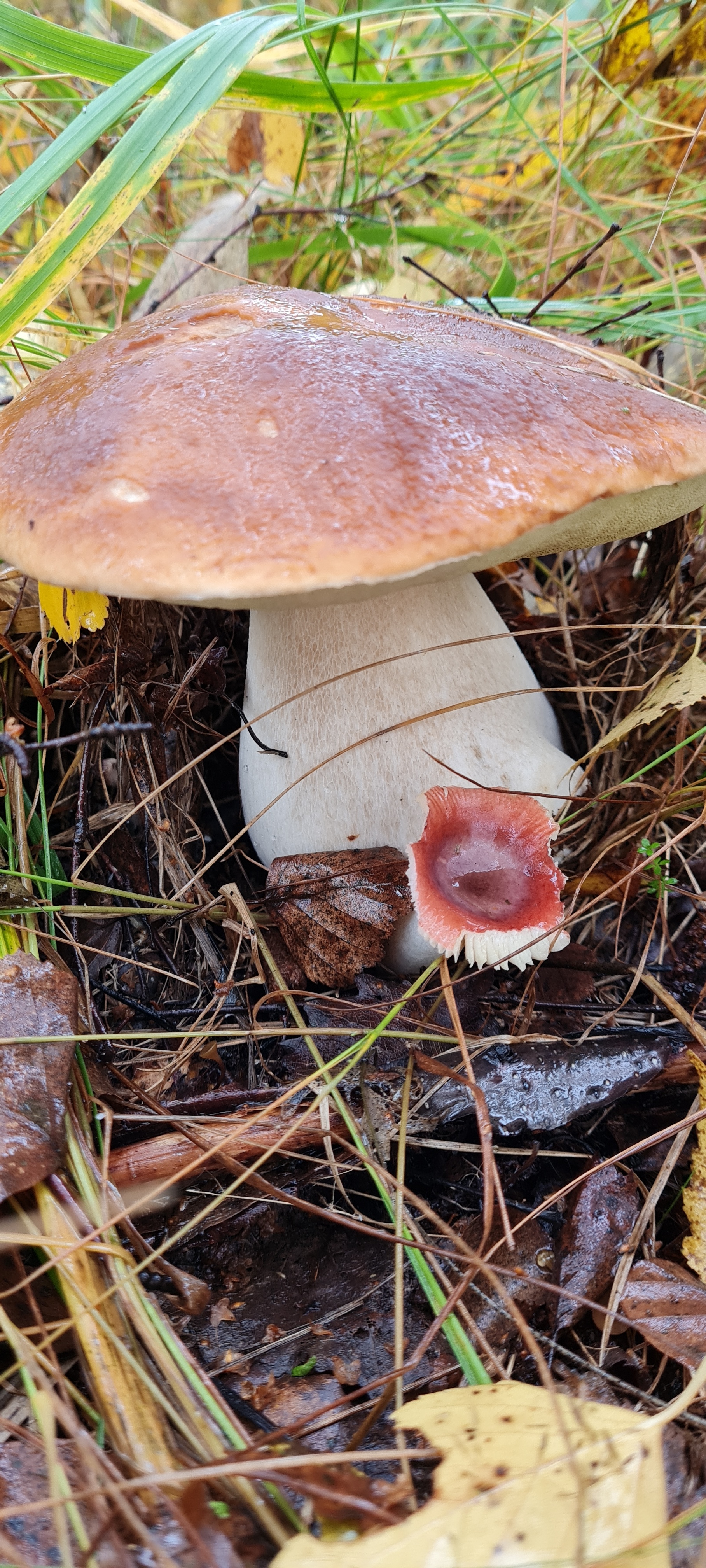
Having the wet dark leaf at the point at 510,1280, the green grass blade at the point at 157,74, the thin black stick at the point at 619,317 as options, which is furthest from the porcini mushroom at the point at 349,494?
the green grass blade at the point at 157,74

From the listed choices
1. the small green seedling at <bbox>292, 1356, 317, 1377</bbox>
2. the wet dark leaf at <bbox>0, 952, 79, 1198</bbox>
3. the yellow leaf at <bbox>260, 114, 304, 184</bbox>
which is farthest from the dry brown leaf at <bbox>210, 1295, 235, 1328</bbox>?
the yellow leaf at <bbox>260, 114, 304, 184</bbox>

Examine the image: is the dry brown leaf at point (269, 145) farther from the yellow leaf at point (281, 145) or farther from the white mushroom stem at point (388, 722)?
the white mushroom stem at point (388, 722)

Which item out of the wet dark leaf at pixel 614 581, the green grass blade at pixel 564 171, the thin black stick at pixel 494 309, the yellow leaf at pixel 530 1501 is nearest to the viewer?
the yellow leaf at pixel 530 1501

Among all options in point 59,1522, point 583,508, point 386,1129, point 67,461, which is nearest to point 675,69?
point 583,508

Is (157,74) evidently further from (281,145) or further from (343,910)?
(343,910)

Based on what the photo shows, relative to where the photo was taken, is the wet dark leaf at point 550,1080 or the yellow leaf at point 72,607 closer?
the wet dark leaf at point 550,1080

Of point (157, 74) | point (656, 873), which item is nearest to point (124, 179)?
point (157, 74)

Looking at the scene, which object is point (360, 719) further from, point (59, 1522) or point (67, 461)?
point (59, 1522)
